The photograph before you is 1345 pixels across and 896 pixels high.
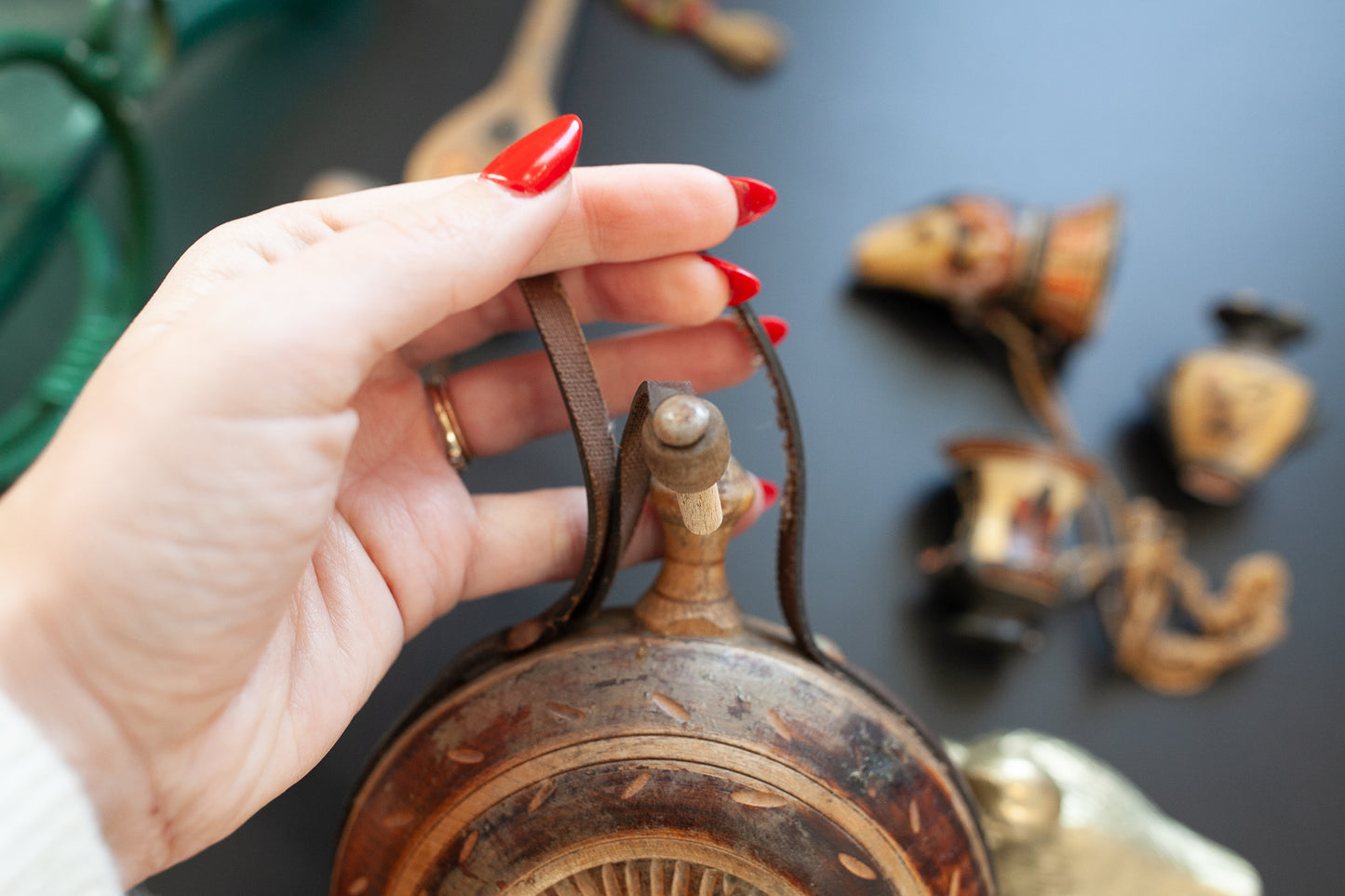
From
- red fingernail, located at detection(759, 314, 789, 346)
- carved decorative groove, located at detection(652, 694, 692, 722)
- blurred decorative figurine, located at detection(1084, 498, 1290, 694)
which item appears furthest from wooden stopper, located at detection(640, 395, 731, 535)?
blurred decorative figurine, located at detection(1084, 498, 1290, 694)

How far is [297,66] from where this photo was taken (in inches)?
42.0

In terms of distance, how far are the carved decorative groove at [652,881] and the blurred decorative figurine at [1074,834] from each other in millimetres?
306

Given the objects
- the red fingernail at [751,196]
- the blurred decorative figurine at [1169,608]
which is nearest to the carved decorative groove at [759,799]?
the red fingernail at [751,196]

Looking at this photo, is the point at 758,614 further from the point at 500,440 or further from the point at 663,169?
the point at 663,169

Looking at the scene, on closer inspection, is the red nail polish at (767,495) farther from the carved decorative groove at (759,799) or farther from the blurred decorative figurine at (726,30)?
the blurred decorative figurine at (726,30)

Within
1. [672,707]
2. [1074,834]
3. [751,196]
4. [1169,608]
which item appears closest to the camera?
[672,707]

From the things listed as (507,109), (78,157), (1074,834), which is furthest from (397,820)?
(78,157)

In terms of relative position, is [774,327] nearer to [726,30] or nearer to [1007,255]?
[1007,255]

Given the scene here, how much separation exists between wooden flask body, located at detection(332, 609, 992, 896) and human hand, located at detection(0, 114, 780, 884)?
0.29 feet

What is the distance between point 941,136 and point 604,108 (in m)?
0.40

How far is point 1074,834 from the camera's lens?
0.72 meters

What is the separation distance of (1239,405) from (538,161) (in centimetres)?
84

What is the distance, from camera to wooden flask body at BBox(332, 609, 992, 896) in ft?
1.51

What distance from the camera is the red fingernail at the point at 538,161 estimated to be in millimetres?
477
